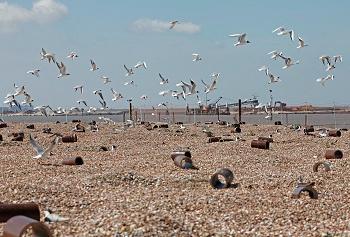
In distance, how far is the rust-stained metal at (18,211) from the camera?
9453mm

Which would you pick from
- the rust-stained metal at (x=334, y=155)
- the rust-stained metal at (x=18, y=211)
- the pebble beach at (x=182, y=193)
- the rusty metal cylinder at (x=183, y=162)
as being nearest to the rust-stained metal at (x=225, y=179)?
the pebble beach at (x=182, y=193)

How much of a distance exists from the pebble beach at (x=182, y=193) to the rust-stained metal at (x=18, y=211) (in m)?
0.53

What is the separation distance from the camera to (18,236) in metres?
7.48

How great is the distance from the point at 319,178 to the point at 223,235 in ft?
18.5

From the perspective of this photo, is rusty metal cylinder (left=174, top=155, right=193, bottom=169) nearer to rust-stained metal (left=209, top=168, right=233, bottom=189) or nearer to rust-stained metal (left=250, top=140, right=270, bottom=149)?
rust-stained metal (left=209, top=168, right=233, bottom=189)

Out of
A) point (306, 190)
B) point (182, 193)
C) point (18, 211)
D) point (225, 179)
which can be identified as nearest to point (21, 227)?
point (18, 211)

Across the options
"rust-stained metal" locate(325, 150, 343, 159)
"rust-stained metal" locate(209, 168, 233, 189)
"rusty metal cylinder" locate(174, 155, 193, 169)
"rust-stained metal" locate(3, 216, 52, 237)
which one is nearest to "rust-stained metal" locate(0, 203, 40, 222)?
"rust-stained metal" locate(3, 216, 52, 237)

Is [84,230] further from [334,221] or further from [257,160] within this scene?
[257,160]

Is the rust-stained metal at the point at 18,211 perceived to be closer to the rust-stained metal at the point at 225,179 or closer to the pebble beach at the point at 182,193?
the pebble beach at the point at 182,193

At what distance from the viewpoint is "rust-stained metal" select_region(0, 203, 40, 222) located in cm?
945

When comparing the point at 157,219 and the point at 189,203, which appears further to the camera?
the point at 189,203

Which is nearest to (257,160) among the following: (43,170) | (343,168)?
(343,168)

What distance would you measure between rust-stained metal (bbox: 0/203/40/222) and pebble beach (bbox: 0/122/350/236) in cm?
53

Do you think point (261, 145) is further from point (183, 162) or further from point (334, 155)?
point (183, 162)
